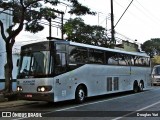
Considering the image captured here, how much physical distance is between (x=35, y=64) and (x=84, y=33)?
1770cm

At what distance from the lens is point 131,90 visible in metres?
24.0

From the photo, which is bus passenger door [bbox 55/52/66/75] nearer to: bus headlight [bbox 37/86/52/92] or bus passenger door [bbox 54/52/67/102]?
bus passenger door [bbox 54/52/67/102]

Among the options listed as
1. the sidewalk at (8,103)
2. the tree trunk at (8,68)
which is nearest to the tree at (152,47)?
the tree trunk at (8,68)

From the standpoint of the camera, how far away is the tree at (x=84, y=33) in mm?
29594

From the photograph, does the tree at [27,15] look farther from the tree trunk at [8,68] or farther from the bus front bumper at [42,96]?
the bus front bumper at [42,96]

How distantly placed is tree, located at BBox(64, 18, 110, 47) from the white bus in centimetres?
938

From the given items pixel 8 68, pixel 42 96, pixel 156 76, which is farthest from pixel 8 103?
pixel 156 76

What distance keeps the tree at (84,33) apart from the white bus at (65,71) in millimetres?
9375

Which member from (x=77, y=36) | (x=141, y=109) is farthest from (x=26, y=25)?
(x=77, y=36)

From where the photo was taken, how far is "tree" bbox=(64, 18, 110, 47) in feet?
97.1

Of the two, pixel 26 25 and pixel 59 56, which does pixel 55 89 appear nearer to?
pixel 59 56

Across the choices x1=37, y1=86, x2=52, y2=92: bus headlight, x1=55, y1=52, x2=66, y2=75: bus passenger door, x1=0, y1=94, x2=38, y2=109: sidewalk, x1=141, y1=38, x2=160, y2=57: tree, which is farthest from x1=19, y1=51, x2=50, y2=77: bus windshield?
x1=141, y1=38, x2=160, y2=57: tree

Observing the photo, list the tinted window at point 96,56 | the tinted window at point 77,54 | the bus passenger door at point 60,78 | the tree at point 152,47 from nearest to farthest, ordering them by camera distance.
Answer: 1. the bus passenger door at point 60,78
2. the tinted window at point 77,54
3. the tinted window at point 96,56
4. the tree at point 152,47

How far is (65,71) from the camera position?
1566 cm
